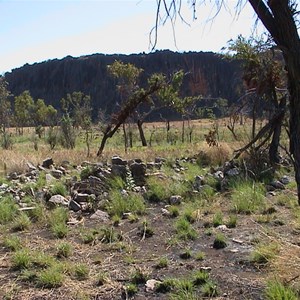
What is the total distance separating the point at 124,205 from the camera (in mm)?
6652

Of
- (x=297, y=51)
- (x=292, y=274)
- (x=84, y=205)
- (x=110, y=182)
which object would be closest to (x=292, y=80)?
A: (x=297, y=51)

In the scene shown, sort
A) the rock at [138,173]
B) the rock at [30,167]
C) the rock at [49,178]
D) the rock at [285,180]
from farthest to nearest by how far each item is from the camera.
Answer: the rock at [30,167], the rock at [49,178], the rock at [138,173], the rock at [285,180]

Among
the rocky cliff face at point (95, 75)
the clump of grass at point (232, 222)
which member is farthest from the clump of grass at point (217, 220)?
the rocky cliff face at point (95, 75)

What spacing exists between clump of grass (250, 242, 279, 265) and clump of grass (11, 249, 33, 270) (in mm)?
2166

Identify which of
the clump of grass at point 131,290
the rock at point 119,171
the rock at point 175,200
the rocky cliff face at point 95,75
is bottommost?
the clump of grass at point 131,290

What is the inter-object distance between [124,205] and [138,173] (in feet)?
6.46

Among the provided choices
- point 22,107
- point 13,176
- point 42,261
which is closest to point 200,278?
point 42,261

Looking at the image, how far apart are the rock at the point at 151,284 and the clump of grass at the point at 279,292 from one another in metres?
0.93

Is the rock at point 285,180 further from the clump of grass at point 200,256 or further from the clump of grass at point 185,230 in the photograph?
the clump of grass at point 200,256

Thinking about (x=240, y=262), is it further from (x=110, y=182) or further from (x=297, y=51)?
(x=110, y=182)

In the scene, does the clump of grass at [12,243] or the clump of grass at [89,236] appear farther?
the clump of grass at [89,236]

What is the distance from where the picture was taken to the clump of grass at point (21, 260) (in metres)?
4.39

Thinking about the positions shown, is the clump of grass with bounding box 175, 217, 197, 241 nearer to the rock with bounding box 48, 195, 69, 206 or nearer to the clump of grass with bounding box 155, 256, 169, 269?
the clump of grass with bounding box 155, 256, 169, 269

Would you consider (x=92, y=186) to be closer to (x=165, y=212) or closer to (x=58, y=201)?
(x=58, y=201)
